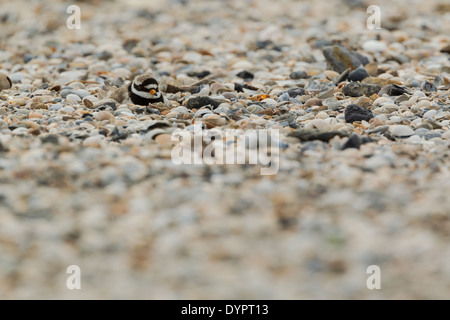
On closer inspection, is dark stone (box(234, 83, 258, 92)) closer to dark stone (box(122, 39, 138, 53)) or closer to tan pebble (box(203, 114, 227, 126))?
tan pebble (box(203, 114, 227, 126))

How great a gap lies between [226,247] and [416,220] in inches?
38.8

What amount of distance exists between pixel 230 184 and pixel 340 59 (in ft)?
11.4

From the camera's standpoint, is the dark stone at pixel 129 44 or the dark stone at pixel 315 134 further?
the dark stone at pixel 129 44

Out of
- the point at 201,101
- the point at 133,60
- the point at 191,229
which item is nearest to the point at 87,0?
the point at 133,60

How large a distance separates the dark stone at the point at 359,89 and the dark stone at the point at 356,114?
0.71 meters

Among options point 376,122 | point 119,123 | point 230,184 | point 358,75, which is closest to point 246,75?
point 358,75

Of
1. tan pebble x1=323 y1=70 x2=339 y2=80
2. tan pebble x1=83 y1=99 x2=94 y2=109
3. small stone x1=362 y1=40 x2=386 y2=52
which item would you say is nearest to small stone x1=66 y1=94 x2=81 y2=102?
tan pebble x1=83 y1=99 x2=94 y2=109

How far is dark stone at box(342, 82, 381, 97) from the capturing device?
5738 mm

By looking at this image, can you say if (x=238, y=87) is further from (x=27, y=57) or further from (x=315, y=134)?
(x=27, y=57)

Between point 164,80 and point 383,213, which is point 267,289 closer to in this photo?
point 383,213

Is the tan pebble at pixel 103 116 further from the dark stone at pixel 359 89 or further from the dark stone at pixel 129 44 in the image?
the dark stone at pixel 129 44

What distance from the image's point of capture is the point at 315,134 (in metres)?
4.41

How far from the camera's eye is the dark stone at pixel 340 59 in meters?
6.70

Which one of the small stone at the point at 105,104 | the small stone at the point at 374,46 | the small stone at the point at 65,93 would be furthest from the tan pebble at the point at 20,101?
the small stone at the point at 374,46
